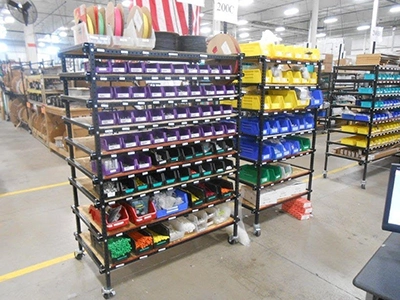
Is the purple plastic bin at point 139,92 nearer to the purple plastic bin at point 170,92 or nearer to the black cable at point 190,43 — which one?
the purple plastic bin at point 170,92

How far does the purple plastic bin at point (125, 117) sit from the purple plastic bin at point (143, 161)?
37 cm

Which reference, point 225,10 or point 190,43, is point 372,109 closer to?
point 225,10

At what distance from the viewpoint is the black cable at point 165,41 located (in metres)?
2.64

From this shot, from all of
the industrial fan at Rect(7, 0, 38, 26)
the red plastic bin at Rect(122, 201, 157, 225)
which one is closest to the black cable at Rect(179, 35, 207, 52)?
the red plastic bin at Rect(122, 201, 157, 225)

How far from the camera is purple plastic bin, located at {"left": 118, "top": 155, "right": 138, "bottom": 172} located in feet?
8.19

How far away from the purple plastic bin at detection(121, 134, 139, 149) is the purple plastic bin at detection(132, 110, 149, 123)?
0.15 m

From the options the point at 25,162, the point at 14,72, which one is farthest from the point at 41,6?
the point at 25,162

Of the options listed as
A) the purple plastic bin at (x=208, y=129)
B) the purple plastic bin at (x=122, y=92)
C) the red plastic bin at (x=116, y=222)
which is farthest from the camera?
the purple plastic bin at (x=208, y=129)

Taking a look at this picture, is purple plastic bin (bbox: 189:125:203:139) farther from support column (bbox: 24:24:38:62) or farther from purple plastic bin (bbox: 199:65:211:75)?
support column (bbox: 24:24:38:62)

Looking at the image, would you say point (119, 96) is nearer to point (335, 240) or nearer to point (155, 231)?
point (155, 231)

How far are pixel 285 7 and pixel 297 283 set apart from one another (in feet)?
46.4

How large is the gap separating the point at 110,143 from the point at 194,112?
90 cm

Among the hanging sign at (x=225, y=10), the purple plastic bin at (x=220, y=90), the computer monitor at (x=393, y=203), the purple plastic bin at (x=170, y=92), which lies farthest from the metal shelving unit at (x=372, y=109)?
the computer monitor at (x=393, y=203)

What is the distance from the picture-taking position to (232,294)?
8.39 feet
